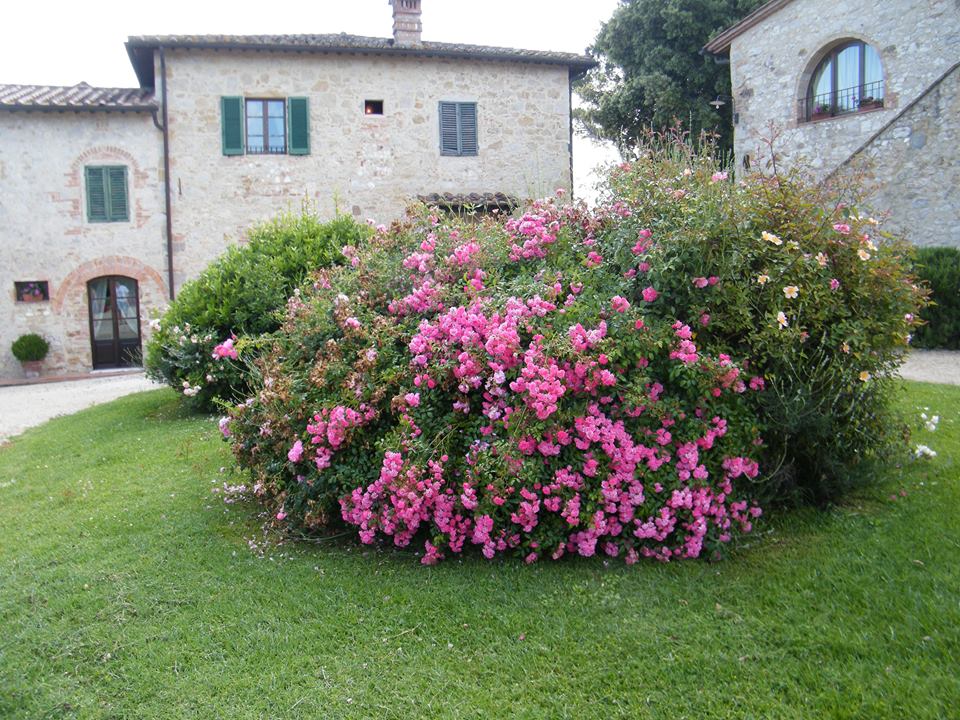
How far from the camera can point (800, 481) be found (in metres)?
4.20

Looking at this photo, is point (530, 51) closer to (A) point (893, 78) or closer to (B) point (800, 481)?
(A) point (893, 78)

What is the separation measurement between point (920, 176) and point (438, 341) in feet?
35.1

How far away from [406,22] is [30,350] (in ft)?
34.9

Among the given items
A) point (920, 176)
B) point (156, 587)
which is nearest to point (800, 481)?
point (156, 587)

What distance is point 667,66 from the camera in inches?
872

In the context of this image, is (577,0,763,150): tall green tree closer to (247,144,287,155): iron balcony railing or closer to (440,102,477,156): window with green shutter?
(440,102,477,156): window with green shutter

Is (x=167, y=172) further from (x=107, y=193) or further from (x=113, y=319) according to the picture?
(x=113, y=319)

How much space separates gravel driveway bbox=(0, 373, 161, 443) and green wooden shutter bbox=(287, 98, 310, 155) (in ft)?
18.5

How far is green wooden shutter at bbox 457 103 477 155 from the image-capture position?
55.6 ft

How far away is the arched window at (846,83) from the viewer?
15.5m

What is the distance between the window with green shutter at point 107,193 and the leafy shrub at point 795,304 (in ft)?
47.0

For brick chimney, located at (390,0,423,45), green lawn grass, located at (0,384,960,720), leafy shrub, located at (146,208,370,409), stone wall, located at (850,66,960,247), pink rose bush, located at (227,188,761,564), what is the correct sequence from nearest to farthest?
green lawn grass, located at (0,384,960,720), pink rose bush, located at (227,188,761,564), leafy shrub, located at (146,208,370,409), stone wall, located at (850,66,960,247), brick chimney, located at (390,0,423,45)

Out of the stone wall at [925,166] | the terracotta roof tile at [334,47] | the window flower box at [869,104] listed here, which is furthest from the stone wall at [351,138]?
the stone wall at [925,166]

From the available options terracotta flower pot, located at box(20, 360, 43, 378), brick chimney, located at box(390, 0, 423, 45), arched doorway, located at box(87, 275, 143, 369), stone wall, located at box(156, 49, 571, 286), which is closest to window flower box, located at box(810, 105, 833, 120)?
stone wall, located at box(156, 49, 571, 286)
